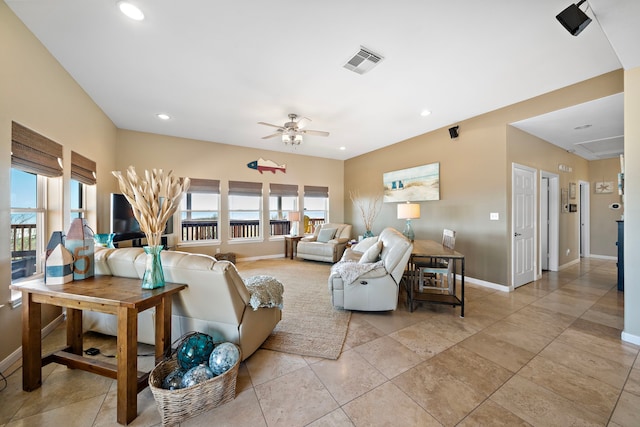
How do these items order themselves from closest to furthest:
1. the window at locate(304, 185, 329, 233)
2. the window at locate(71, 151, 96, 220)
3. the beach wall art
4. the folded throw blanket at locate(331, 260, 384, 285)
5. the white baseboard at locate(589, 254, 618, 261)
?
1. the folded throw blanket at locate(331, 260, 384, 285)
2. the window at locate(71, 151, 96, 220)
3. the beach wall art
4. the white baseboard at locate(589, 254, 618, 261)
5. the window at locate(304, 185, 329, 233)

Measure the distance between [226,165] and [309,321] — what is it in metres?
4.35

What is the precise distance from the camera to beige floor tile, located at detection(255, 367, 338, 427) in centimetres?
145

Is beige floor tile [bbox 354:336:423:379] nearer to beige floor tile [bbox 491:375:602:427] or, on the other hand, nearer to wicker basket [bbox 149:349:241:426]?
beige floor tile [bbox 491:375:602:427]

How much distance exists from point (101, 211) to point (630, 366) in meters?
6.65

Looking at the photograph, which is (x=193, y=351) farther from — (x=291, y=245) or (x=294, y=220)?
(x=294, y=220)

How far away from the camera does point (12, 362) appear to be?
1914mm

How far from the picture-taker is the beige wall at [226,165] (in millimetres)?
4824

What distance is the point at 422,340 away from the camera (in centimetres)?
231

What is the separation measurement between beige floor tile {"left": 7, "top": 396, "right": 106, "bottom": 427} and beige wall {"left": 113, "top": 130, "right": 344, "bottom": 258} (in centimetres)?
400

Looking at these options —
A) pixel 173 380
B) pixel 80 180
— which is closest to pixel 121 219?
pixel 80 180

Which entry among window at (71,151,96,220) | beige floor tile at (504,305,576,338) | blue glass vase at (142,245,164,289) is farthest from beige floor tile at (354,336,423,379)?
window at (71,151,96,220)

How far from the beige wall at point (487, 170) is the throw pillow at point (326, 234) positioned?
77.9 inches

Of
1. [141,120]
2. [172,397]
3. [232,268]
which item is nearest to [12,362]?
[172,397]

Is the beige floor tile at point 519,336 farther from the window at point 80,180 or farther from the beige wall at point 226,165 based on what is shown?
the window at point 80,180
